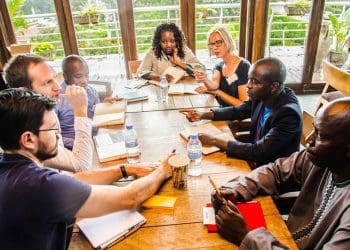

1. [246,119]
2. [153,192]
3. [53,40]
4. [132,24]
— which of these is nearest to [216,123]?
[246,119]

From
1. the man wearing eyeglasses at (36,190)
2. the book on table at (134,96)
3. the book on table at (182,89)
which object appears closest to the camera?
the man wearing eyeglasses at (36,190)

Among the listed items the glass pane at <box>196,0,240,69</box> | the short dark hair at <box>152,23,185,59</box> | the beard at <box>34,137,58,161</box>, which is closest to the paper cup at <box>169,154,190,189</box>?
the beard at <box>34,137,58,161</box>

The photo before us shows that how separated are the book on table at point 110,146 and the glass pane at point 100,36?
6.91 ft

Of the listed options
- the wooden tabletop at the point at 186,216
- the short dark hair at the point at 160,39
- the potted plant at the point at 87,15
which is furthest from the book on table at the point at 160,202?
the potted plant at the point at 87,15

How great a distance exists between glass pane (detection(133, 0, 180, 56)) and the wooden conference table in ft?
8.10

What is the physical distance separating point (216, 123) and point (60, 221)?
124 cm

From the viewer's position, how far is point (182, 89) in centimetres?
249

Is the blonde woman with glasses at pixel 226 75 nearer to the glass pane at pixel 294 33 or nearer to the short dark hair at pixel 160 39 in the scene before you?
the short dark hair at pixel 160 39

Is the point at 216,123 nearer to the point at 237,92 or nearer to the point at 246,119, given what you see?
the point at 246,119

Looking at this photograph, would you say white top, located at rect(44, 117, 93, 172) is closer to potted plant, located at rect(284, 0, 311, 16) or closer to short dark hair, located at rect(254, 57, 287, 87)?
short dark hair, located at rect(254, 57, 287, 87)

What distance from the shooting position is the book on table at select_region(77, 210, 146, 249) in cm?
99

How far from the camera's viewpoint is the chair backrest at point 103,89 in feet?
9.63

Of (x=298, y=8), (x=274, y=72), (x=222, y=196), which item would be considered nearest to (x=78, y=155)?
(x=222, y=196)

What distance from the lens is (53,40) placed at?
3.79 m
